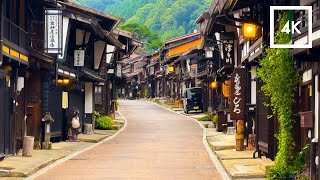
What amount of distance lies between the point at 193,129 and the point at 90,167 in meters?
26.0

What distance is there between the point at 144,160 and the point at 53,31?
7189 millimetres

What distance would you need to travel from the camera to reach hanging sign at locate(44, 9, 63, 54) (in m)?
29.2

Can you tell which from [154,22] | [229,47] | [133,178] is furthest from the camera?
[154,22]

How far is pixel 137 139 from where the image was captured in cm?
3956

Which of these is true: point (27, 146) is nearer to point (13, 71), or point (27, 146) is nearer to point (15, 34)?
point (13, 71)

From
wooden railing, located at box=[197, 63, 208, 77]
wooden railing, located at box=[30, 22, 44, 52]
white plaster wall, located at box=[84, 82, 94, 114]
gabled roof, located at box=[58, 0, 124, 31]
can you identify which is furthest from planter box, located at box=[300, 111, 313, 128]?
wooden railing, located at box=[197, 63, 208, 77]

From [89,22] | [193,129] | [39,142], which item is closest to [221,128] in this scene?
[193,129]

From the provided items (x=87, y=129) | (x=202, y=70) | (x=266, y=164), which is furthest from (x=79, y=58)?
(x=202, y=70)

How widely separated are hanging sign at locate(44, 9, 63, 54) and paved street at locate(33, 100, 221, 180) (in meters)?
4.67

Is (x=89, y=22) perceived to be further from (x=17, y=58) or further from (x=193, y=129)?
(x=193, y=129)

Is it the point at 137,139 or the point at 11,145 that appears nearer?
the point at 11,145

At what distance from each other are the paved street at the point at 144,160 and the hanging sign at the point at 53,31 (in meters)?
4.67

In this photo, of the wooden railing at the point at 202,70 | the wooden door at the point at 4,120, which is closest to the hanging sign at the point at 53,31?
the wooden door at the point at 4,120

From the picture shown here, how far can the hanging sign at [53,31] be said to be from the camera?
95.7 feet
